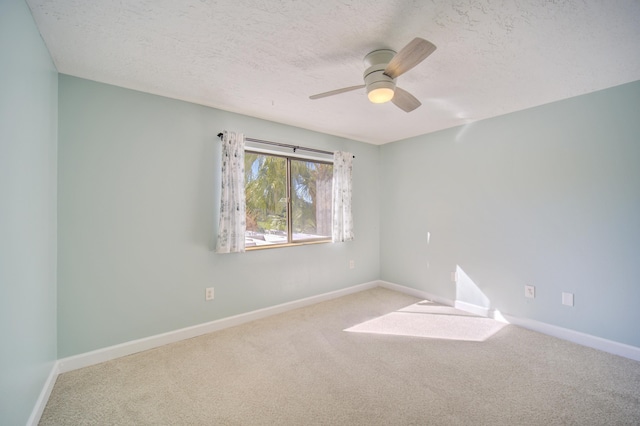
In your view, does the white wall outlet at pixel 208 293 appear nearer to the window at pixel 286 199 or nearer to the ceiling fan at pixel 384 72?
the window at pixel 286 199

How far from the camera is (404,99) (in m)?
1.97

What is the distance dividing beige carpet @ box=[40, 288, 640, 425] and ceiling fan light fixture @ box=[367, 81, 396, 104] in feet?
6.63

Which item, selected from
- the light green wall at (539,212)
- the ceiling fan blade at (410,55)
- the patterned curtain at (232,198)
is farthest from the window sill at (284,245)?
the ceiling fan blade at (410,55)

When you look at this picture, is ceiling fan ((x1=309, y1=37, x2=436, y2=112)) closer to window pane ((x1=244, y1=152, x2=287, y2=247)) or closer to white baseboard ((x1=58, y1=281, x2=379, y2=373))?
window pane ((x1=244, y1=152, x2=287, y2=247))

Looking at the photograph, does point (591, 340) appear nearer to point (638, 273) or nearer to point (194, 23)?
point (638, 273)

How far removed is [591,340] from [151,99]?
458cm

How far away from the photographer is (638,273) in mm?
2234

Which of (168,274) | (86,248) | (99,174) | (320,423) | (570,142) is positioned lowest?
(320,423)

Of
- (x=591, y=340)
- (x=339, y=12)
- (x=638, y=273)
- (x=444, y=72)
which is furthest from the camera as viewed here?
(x=591, y=340)

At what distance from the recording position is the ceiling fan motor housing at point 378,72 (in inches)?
68.9

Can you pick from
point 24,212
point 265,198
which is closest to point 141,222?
point 24,212

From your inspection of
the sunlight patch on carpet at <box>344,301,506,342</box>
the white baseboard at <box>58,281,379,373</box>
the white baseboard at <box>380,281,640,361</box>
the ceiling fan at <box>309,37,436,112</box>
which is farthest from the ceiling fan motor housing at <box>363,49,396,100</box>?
the white baseboard at <box>380,281,640,361</box>

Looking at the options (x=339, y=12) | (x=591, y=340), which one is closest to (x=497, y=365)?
(x=591, y=340)

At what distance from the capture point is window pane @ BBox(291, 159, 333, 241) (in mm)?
3529
